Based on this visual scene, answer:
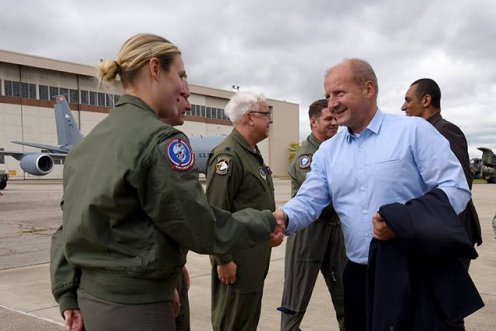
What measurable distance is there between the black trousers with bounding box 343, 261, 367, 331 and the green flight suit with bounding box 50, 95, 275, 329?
1029 millimetres

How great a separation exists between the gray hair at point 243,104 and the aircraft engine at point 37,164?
23.7 meters

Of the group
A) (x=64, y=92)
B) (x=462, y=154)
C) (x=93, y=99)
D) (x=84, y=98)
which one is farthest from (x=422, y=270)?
(x=93, y=99)

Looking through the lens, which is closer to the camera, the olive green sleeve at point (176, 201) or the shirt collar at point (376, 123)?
the olive green sleeve at point (176, 201)

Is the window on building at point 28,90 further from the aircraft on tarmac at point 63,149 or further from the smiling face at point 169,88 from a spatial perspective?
the smiling face at point 169,88

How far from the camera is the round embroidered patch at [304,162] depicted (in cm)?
392

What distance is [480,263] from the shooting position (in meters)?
6.32

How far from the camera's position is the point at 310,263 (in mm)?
3764

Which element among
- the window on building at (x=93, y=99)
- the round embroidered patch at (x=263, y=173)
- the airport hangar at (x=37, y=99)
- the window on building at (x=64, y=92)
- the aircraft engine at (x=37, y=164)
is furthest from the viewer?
the window on building at (x=93, y=99)

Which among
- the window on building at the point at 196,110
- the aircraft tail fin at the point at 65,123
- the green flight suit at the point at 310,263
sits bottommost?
the green flight suit at the point at 310,263

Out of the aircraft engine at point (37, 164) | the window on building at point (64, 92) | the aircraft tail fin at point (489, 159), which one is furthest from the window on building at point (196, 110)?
the aircraft tail fin at point (489, 159)

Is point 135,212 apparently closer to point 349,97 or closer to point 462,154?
point 349,97

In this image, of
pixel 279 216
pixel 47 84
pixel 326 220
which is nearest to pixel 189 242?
pixel 279 216

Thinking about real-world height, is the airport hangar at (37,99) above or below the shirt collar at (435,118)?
above

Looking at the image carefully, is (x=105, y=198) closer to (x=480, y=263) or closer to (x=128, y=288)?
(x=128, y=288)
